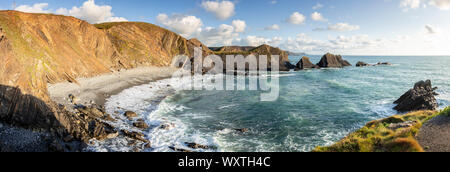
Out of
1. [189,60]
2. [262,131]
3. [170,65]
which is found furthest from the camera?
[189,60]

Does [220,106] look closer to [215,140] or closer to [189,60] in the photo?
[215,140]

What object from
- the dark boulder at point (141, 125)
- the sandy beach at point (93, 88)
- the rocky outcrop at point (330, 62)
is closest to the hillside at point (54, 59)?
the sandy beach at point (93, 88)

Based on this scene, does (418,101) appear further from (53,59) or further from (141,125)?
(53,59)

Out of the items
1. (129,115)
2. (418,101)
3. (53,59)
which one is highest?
(53,59)

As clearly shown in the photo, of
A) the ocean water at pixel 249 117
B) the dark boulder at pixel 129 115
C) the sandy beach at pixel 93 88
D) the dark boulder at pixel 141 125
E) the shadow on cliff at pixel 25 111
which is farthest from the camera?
the sandy beach at pixel 93 88

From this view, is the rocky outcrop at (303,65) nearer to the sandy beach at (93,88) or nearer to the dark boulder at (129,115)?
the sandy beach at (93,88)

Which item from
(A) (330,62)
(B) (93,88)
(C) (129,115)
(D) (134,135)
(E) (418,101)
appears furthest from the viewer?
(A) (330,62)

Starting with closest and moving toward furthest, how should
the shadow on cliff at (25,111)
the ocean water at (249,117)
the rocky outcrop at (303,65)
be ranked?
the shadow on cliff at (25,111) → the ocean water at (249,117) → the rocky outcrop at (303,65)

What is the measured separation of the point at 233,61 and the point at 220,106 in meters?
74.0

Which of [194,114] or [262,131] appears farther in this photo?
[194,114]

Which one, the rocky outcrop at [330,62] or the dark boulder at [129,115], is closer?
the dark boulder at [129,115]

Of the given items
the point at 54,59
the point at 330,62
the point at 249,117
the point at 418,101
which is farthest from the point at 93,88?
the point at 330,62

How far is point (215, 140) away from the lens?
19.0 m
